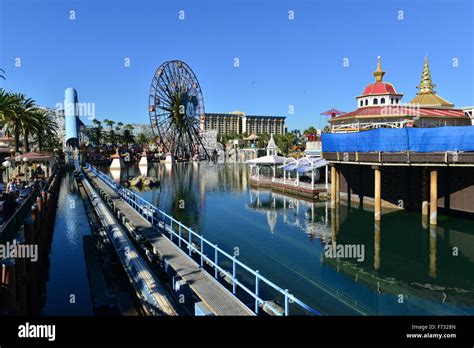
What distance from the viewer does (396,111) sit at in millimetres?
40750

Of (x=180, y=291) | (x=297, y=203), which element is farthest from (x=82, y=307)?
(x=297, y=203)

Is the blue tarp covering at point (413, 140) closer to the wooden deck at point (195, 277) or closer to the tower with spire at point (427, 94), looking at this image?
the wooden deck at point (195, 277)

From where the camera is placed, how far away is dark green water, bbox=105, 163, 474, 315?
1386 cm

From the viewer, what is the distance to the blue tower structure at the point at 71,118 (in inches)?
3765

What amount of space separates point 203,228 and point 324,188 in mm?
16514

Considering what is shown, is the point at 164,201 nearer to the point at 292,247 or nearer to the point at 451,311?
the point at 292,247

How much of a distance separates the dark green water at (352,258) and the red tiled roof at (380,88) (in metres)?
19.4

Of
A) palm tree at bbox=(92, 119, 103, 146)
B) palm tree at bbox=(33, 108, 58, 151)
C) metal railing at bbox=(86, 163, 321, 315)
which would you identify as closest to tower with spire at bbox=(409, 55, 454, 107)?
metal railing at bbox=(86, 163, 321, 315)

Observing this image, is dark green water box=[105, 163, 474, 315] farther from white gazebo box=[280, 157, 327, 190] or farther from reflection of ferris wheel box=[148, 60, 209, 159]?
reflection of ferris wheel box=[148, 60, 209, 159]

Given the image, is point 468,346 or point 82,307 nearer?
point 468,346

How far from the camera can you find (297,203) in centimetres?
3525

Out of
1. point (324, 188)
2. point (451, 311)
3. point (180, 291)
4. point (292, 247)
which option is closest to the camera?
point (180, 291)

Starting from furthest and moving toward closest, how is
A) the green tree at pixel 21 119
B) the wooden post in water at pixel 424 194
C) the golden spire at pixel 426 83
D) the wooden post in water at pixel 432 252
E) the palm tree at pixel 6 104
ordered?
the golden spire at pixel 426 83
the green tree at pixel 21 119
the palm tree at pixel 6 104
the wooden post in water at pixel 424 194
the wooden post in water at pixel 432 252

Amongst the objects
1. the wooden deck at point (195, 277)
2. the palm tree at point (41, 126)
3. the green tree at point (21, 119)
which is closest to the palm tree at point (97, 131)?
the palm tree at point (41, 126)
